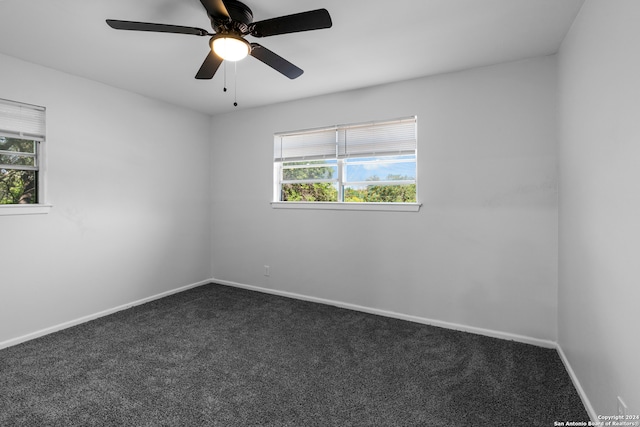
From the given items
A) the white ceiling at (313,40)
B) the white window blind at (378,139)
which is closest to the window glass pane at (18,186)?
the white ceiling at (313,40)

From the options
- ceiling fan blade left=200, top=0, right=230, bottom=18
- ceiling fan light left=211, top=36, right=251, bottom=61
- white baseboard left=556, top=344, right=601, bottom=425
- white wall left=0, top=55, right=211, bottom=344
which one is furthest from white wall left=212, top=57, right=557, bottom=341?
ceiling fan blade left=200, top=0, right=230, bottom=18

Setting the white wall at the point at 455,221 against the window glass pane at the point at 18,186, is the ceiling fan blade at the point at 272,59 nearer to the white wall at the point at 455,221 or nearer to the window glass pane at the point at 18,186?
the white wall at the point at 455,221

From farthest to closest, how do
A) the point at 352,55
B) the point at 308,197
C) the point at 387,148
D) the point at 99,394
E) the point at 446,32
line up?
the point at 308,197
the point at 387,148
the point at 352,55
the point at 446,32
the point at 99,394

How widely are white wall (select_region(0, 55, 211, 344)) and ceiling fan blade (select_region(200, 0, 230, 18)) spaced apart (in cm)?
216

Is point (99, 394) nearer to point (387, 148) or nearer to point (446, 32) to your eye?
point (387, 148)

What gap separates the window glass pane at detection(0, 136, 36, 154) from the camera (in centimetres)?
274

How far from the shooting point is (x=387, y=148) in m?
3.41

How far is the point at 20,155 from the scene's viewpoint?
9.25 feet

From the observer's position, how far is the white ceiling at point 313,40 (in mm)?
2008

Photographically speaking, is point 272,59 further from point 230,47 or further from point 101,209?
point 101,209

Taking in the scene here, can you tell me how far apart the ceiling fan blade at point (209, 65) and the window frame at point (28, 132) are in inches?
67.5

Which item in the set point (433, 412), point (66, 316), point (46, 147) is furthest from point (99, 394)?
point (46, 147)

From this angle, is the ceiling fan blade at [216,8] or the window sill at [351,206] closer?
the ceiling fan blade at [216,8]

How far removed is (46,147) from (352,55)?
284 centimetres
